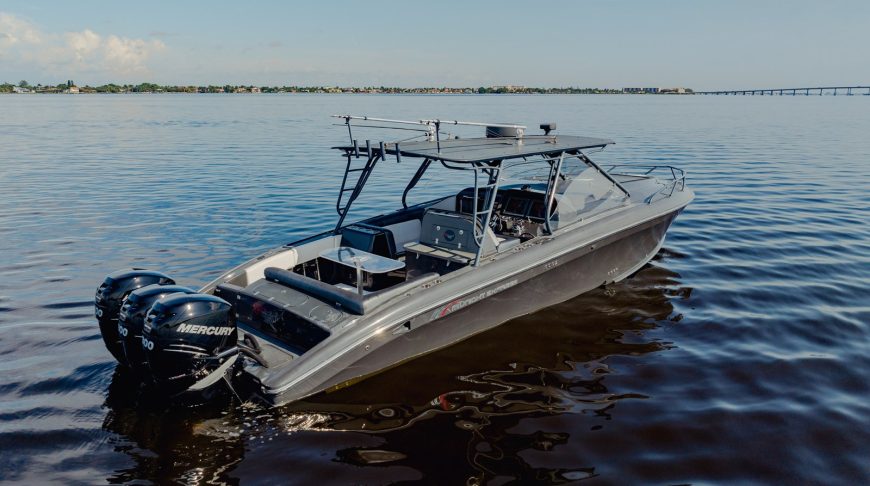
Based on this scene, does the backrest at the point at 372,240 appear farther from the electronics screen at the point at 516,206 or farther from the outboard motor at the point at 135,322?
the outboard motor at the point at 135,322

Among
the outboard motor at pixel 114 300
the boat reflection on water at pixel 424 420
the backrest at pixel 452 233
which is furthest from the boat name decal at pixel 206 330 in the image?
the backrest at pixel 452 233

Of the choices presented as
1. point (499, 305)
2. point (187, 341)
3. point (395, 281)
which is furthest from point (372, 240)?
point (187, 341)

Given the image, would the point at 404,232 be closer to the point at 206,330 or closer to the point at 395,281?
the point at 395,281

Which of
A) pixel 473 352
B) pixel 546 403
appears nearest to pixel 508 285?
pixel 473 352

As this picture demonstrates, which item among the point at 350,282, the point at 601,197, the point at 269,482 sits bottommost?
the point at 269,482

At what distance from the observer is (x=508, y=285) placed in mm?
6625

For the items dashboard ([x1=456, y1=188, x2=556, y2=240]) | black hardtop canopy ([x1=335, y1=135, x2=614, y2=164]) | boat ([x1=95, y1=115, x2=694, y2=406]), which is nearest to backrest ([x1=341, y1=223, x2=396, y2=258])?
boat ([x1=95, y1=115, x2=694, y2=406])

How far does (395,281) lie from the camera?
23.9 ft

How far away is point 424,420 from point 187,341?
218cm

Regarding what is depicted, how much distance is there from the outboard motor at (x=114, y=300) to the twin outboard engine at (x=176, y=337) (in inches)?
4.5

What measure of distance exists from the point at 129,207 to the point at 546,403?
12.2 metres

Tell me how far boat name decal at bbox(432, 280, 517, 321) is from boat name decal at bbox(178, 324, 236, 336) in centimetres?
204

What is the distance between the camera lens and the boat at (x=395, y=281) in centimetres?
489

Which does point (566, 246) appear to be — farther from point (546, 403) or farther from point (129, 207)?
point (129, 207)
